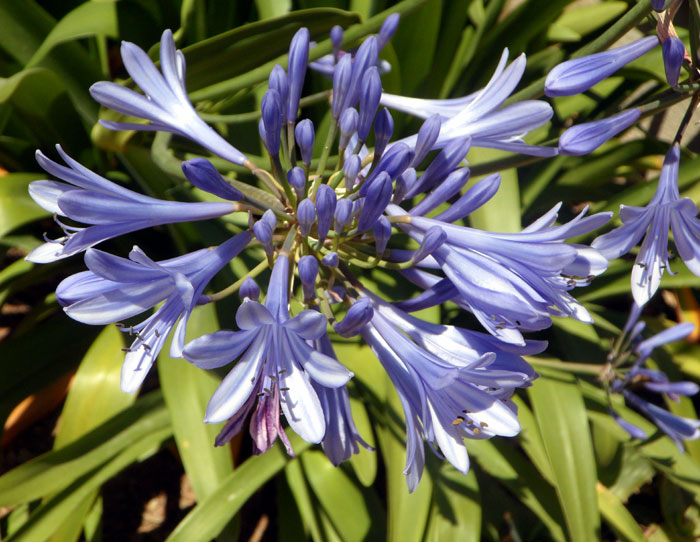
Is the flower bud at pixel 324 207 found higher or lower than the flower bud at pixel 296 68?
lower

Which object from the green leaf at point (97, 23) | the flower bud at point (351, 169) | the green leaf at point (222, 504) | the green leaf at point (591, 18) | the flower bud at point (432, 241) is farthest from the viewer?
the green leaf at point (591, 18)

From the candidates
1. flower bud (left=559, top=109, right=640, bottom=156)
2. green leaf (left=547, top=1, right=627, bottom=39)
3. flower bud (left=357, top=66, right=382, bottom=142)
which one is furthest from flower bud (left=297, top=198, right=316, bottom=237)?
green leaf (left=547, top=1, right=627, bottom=39)

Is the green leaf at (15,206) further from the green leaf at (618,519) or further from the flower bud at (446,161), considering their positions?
the green leaf at (618,519)

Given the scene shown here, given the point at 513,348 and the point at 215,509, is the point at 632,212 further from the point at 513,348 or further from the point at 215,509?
the point at 215,509

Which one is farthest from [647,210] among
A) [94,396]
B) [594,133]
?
[94,396]

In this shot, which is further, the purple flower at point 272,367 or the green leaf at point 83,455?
the green leaf at point 83,455

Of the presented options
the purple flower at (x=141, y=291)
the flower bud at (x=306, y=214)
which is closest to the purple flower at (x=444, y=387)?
the flower bud at (x=306, y=214)

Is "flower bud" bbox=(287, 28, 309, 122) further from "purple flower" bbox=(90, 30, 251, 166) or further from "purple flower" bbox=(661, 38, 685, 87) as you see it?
"purple flower" bbox=(661, 38, 685, 87)

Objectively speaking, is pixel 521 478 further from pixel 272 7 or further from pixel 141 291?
pixel 272 7
